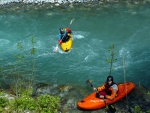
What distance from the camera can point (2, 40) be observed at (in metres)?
15.3

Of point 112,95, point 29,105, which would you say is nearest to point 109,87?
point 112,95

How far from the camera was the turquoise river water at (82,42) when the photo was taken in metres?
12.6

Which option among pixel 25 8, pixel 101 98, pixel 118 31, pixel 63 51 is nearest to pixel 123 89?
pixel 101 98

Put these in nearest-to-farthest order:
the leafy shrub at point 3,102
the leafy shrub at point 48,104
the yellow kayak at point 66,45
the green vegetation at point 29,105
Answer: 1. the green vegetation at point 29,105
2. the leafy shrub at point 48,104
3. the leafy shrub at point 3,102
4. the yellow kayak at point 66,45

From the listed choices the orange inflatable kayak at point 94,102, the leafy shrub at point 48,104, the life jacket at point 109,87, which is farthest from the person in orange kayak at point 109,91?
the leafy shrub at point 48,104

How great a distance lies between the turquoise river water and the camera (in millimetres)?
12562

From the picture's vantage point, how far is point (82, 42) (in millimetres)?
14633

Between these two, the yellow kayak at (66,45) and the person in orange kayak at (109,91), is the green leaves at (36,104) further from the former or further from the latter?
the yellow kayak at (66,45)

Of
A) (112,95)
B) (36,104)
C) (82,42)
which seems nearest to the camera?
(36,104)

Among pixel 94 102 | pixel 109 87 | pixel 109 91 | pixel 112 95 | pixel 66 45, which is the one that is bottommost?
pixel 94 102

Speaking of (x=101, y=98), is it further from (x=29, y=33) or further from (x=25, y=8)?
(x=25, y=8)

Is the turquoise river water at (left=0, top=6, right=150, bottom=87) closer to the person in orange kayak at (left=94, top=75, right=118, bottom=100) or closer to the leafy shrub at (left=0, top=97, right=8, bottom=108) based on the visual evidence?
the person in orange kayak at (left=94, top=75, right=118, bottom=100)

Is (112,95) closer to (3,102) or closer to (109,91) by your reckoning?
(109,91)

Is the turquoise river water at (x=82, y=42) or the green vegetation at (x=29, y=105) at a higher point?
the turquoise river water at (x=82, y=42)
